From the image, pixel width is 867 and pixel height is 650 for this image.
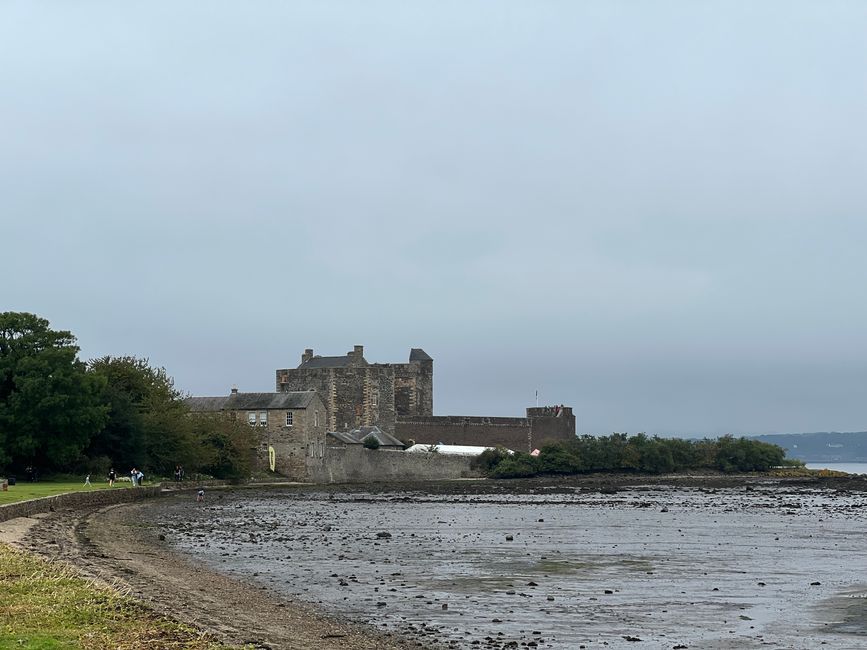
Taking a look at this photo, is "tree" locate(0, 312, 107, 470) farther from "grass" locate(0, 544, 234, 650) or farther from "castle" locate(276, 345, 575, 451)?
"grass" locate(0, 544, 234, 650)

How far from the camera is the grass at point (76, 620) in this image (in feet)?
34.4

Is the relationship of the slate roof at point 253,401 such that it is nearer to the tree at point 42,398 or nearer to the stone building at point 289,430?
the stone building at point 289,430

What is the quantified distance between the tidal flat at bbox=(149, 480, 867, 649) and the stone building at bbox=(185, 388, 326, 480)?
72.3 ft

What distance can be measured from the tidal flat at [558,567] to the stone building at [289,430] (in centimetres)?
2203

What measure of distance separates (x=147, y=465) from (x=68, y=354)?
9.07m

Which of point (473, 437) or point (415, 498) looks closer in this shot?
point (415, 498)

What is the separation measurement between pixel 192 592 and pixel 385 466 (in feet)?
181

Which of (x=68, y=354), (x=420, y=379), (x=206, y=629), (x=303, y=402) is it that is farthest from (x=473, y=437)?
(x=206, y=629)

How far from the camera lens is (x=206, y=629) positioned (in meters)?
12.3

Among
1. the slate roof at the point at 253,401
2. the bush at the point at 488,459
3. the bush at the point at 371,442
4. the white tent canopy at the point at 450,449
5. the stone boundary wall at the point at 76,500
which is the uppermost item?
the slate roof at the point at 253,401

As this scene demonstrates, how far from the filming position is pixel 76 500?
36.6 meters

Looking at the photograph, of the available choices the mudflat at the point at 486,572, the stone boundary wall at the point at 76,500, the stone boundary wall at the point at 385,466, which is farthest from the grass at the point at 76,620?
the stone boundary wall at the point at 385,466

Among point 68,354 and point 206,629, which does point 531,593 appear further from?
point 68,354

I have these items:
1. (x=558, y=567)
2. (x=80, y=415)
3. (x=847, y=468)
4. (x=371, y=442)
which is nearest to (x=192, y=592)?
(x=558, y=567)
